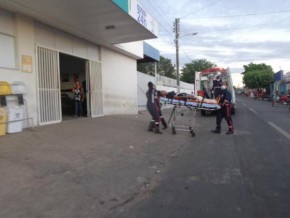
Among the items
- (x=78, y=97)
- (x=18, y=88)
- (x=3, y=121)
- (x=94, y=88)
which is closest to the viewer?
(x=3, y=121)

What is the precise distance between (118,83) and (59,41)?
6614 millimetres

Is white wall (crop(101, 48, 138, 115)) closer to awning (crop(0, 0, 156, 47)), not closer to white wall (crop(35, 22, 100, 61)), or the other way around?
white wall (crop(35, 22, 100, 61))

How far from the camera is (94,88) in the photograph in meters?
17.2

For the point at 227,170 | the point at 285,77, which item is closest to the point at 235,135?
the point at 227,170

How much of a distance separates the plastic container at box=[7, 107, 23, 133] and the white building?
0.93 metres

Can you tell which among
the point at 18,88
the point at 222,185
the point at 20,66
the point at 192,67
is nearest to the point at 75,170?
the point at 222,185

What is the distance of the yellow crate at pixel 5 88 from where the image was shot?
10188 mm

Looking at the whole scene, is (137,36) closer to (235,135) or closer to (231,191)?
(235,135)

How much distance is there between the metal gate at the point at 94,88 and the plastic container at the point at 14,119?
237 inches

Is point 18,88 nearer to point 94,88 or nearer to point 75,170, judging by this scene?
point 75,170

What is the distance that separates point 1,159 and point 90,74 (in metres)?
9.58

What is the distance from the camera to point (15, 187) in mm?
6078

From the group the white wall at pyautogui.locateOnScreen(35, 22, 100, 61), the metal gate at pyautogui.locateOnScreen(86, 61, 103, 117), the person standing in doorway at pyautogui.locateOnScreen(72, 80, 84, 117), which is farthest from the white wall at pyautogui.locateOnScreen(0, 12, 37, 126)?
the metal gate at pyautogui.locateOnScreen(86, 61, 103, 117)

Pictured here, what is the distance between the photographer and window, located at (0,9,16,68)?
1092 centimetres
